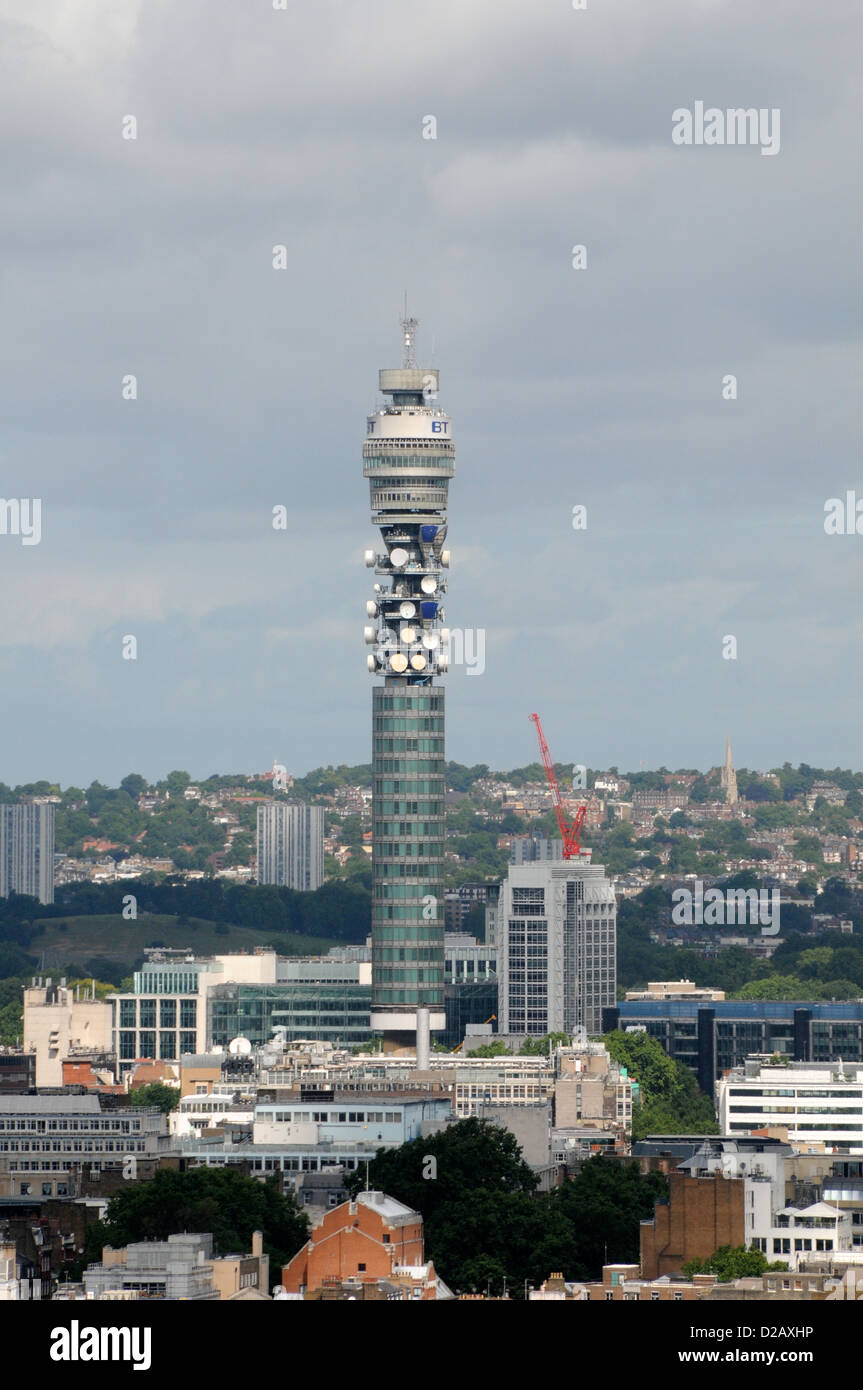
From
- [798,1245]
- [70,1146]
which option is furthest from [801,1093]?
[798,1245]

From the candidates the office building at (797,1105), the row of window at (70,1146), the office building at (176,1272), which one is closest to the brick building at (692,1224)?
the office building at (176,1272)

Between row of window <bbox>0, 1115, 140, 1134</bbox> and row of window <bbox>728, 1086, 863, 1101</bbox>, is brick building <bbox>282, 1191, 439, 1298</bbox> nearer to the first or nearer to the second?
row of window <bbox>0, 1115, 140, 1134</bbox>

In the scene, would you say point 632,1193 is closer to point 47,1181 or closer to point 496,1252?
→ point 496,1252

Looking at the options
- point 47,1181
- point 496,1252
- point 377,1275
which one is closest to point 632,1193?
point 496,1252

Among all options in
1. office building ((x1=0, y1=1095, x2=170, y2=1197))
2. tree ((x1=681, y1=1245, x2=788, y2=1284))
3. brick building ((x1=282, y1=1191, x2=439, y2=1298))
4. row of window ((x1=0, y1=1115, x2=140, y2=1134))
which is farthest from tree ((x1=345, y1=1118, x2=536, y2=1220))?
row of window ((x1=0, y1=1115, x2=140, y2=1134))

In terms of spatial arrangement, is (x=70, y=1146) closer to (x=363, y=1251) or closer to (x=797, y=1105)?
(x=797, y=1105)

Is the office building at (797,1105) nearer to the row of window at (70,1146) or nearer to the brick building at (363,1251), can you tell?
the row of window at (70,1146)
